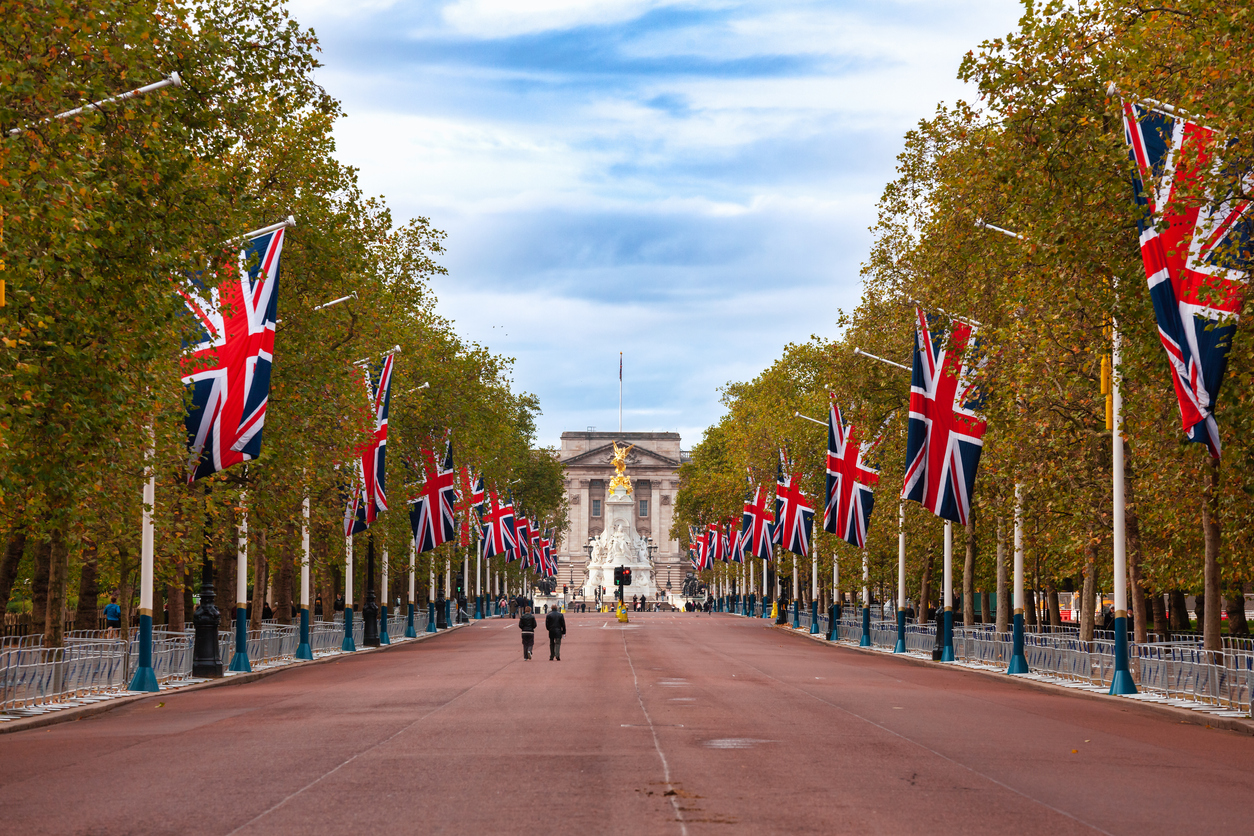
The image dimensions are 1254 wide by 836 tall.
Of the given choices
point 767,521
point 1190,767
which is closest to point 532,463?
point 767,521

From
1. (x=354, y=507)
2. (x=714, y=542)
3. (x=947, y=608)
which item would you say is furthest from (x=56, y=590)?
(x=714, y=542)

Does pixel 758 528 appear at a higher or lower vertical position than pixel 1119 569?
higher

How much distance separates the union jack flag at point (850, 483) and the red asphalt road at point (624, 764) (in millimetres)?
16138

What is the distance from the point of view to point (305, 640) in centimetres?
4459

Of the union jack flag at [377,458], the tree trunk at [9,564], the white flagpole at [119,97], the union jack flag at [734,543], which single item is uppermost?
the white flagpole at [119,97]

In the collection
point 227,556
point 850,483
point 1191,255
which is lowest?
point 227,556

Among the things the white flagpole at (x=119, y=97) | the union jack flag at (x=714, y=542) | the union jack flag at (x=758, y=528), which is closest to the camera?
the white flagpole at (x=119, y=97)

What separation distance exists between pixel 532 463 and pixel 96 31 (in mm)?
100398

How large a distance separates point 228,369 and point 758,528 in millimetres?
54124

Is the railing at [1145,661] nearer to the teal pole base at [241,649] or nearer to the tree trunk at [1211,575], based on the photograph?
the tree trunk at [1211,575]

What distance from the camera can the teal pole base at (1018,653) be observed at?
3725 cm

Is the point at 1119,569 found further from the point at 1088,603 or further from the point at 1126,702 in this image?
the point at 1088,603

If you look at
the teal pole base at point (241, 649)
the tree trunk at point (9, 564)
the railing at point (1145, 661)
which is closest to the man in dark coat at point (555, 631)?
the teal pole base at point (241, 649)

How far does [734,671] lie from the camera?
3684cm
